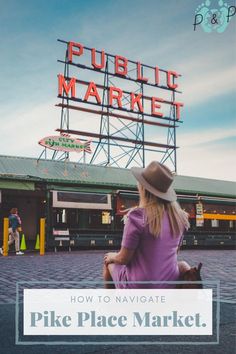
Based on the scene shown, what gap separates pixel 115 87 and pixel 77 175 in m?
9.52

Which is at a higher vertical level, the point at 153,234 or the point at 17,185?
the point at 17,185

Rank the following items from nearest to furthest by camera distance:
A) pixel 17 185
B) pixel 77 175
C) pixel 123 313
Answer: pixel 123 313 → pixel 17 185 → pixel 77 175

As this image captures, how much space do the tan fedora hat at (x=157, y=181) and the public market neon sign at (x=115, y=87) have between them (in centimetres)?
2367

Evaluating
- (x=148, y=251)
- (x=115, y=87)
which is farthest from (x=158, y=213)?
(x=115, y=87)

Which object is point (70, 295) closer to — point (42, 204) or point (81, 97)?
point (42, 204)

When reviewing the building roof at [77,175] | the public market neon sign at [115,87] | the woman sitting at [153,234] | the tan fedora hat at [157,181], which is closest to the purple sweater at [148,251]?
the woman sitting at [153,234]

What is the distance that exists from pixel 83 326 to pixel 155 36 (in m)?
4.67

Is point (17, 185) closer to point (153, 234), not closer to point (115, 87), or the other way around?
point (115, 87)

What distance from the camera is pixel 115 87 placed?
28766 millimetres

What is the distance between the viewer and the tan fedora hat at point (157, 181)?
3152mm

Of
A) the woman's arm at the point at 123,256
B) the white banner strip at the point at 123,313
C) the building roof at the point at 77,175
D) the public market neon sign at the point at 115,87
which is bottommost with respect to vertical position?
the white banner strip at the point at 123,313

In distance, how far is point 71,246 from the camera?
19.8 m

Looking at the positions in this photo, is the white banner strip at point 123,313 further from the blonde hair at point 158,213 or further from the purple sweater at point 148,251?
the blonde hair at point 158,213

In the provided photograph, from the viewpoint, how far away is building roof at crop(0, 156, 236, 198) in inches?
760
